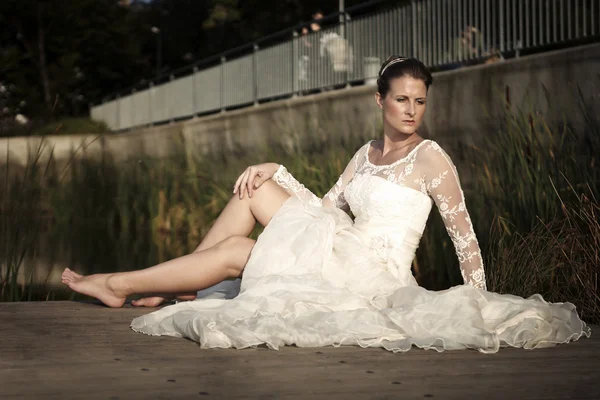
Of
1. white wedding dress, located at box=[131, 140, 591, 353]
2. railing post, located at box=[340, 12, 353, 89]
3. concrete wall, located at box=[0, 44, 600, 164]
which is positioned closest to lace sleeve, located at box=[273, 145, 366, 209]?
white wedding dress, located at box=[131, 140, 591, 353]

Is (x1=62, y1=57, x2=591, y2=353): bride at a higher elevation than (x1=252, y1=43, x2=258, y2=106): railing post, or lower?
lower

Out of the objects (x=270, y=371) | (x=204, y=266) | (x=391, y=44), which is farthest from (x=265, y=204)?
(x=391, y=44)

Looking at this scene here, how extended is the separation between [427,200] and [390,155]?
0.27 meters

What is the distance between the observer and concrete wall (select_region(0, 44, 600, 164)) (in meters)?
6.95

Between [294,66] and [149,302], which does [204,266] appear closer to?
[149,302]

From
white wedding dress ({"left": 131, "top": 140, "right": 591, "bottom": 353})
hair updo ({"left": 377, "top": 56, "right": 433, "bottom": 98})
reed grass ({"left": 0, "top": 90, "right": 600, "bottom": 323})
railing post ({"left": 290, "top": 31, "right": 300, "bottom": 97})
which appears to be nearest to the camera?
white wedding dress ({"left": 131, "top": 140, "right": 591, "bottom": 353})

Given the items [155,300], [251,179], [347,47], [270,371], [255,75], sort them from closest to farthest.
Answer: [270,371] → [251,179] → [155,300] → [347,47] → [255,75]

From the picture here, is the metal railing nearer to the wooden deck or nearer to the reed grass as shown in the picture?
the reed grass

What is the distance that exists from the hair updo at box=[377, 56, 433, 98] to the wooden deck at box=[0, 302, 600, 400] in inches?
49.5

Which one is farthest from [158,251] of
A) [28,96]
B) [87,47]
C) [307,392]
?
[87,47]

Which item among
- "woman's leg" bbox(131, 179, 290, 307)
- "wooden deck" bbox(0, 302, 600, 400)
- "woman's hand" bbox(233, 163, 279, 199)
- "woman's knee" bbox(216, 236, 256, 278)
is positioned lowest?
"wooden deck" bbox(0, 302, 600, 400)

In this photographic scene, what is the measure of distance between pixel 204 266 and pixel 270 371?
4.13 feet

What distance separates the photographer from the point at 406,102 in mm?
4453

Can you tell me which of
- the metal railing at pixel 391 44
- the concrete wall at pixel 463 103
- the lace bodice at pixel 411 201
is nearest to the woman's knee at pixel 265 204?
the lace bodice at pixel 411 201
